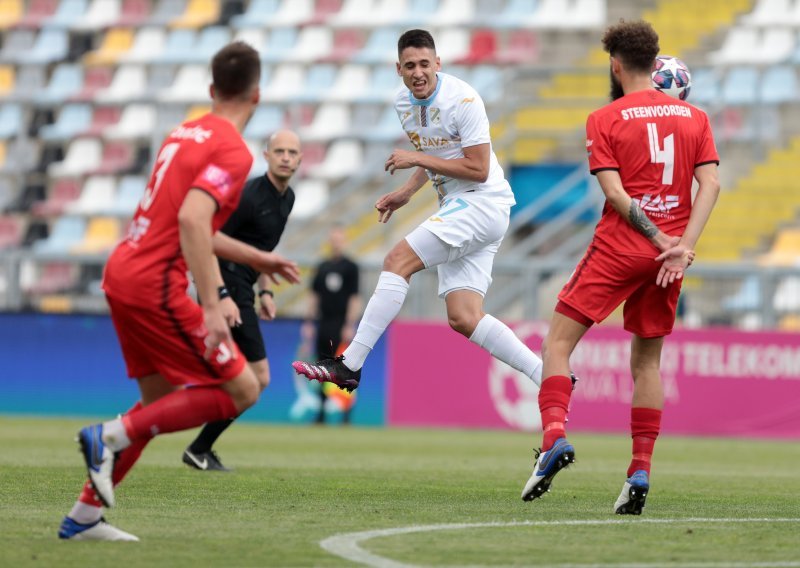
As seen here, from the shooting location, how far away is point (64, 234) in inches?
946

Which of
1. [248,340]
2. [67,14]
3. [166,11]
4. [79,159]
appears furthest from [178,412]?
[67,14]

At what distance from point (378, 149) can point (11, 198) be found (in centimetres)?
632

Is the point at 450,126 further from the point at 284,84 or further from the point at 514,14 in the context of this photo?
the point at 284,84

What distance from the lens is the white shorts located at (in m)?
8.33

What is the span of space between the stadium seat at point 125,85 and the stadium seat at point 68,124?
0.36 metres

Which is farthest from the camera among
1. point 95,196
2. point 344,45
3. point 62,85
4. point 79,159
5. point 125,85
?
point 62,85

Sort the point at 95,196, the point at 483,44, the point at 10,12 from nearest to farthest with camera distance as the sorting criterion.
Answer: the point at 483,44 → the point at 95,196 → the point at 10,12

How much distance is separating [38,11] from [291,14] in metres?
5.17

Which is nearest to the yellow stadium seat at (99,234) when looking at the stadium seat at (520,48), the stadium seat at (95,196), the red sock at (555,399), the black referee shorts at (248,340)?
the stadium seat at (95,196)

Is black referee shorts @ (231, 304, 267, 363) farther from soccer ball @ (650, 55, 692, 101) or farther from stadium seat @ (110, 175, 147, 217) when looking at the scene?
stadium seat @ (110, 175, 147, 217)

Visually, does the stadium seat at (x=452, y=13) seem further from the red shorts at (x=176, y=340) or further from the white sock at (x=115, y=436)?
the white sock at (x=115, y=436)

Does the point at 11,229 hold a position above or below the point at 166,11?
below

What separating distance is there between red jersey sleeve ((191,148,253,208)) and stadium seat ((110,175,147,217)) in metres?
18.7

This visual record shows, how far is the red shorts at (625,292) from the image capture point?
7082 mm
